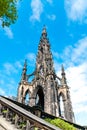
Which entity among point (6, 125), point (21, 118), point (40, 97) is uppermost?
point (40, 97)

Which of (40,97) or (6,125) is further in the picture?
(40,97)

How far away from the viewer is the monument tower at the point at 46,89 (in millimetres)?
37000

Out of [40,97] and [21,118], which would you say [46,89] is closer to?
[40,97]

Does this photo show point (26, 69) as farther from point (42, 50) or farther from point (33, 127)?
point (33, 127)

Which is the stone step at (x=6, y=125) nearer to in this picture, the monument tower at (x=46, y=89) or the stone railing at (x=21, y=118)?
the stone railing at (x=21, y=118)

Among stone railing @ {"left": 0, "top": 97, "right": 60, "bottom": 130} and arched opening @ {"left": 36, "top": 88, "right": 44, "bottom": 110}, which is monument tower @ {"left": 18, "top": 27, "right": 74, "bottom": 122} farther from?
stone railing @ {"left": 0, "top": 97, "right": 60, "bottom": 130}

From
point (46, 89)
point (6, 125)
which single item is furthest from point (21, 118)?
point (46, 89)

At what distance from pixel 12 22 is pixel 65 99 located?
29.6 meters

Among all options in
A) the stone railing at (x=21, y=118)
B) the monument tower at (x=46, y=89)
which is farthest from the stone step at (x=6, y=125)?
the monument tower at (x=46, y=89)

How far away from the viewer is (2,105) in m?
7.60

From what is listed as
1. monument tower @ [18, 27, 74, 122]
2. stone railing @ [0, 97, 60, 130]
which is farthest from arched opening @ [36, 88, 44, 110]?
stone railing @ [0, 97, 60, 130]

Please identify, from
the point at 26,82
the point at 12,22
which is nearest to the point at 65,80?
the point at 26,82

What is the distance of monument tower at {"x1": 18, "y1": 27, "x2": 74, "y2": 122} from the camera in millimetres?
37000

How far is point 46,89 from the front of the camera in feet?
128
